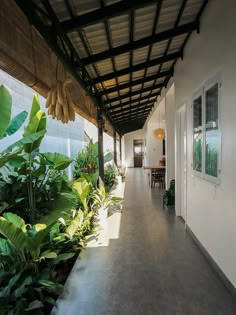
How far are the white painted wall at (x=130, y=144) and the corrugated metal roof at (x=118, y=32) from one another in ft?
49.7

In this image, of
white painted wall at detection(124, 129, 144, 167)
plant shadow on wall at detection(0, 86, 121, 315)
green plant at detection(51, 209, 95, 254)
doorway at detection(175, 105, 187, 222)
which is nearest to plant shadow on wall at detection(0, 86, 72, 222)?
plant shadow on wall at detection(0, 86, 121, 315)

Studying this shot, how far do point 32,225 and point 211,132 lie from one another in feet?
7.97

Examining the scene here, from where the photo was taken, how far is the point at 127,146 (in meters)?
20.9

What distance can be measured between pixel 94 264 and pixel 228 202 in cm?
183

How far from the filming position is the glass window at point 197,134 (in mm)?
3623

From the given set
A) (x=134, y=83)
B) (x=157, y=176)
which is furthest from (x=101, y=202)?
(x=157, y=176)

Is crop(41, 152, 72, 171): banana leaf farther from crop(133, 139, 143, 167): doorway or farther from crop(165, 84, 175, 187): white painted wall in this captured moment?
crop(133, 139, 143, 167): doorway

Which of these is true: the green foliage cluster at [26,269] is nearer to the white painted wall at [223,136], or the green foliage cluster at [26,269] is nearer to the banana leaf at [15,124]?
the banana leaf at [15,124]

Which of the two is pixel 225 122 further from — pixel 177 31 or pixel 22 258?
pixel 22 258

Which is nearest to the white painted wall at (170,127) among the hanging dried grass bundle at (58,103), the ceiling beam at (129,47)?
the ceiling beam at (129,47)

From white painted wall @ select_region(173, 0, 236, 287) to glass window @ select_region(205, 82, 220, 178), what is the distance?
0.18 m

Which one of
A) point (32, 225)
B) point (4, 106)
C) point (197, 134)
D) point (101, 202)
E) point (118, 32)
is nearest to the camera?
point (4, 106)

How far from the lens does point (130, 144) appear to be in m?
20.9

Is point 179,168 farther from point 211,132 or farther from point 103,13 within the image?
point 103,13
